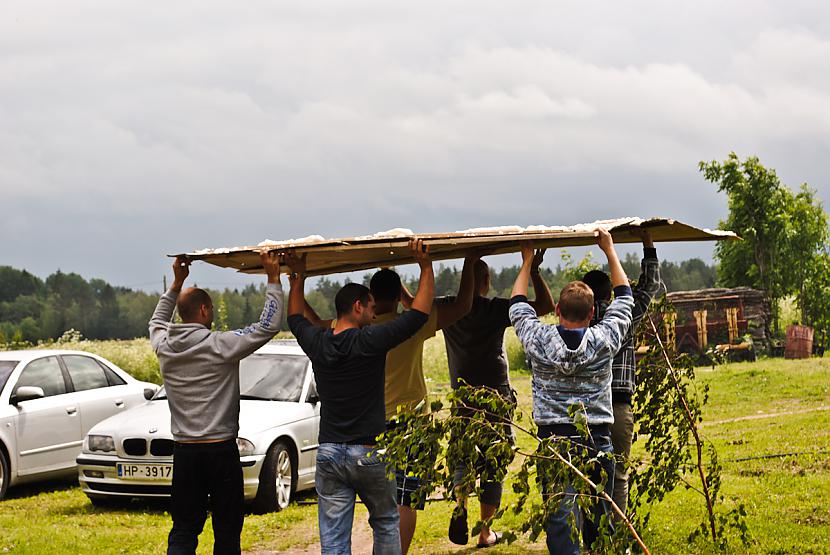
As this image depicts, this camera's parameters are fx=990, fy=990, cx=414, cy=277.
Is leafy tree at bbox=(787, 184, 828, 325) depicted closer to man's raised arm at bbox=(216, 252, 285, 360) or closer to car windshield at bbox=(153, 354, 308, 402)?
car windshield at bbox=(153, 354, 308, 402)

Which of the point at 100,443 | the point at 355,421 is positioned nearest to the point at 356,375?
the point at 355,421

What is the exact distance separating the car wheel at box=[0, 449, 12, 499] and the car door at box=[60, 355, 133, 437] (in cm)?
105

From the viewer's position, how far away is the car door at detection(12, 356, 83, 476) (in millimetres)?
12141

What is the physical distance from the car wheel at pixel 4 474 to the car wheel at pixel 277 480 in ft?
11.4

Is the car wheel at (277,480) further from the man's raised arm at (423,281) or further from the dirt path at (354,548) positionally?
the man's raised arm at (423,281)

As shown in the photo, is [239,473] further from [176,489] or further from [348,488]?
[348,488]

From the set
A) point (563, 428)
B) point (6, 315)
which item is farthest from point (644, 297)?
point (6, 315)

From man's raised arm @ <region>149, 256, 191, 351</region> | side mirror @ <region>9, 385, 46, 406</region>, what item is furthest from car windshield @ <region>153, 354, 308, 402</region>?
man's raised arm @ <region>149, 256, 191, 351</region>

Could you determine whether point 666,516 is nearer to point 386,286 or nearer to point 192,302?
point 386,286

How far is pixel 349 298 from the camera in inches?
240

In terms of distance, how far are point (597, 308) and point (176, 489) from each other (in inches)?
126

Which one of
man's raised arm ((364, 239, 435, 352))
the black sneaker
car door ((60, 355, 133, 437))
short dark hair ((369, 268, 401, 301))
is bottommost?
the black sneaker

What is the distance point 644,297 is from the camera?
7.27 m

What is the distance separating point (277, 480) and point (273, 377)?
153 centimetres
